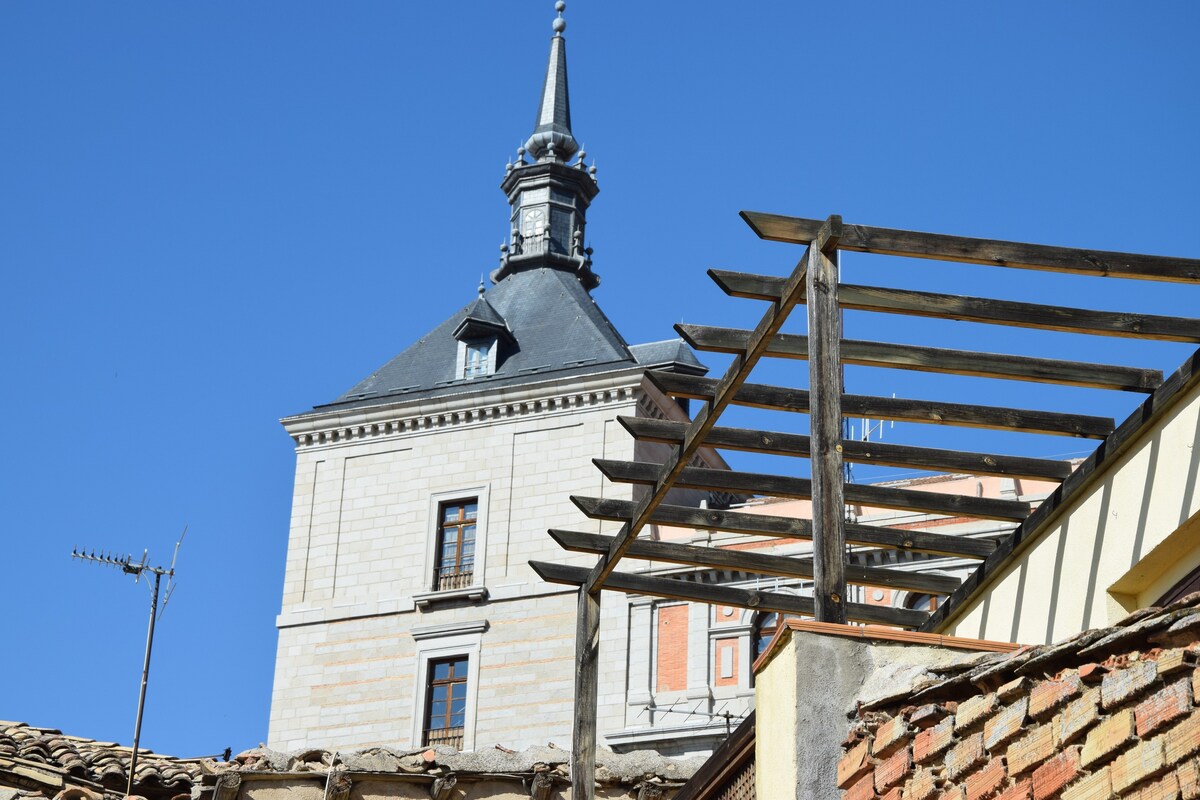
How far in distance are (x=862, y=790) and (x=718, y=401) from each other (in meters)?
2.76

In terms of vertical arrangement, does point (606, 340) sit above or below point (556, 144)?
below

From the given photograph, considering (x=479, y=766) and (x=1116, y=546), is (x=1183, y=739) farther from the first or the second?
(x=479, y=766)

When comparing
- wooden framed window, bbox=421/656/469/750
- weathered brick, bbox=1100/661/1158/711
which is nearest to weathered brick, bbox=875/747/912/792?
weathered brick, bbox=1100/661/1158/711

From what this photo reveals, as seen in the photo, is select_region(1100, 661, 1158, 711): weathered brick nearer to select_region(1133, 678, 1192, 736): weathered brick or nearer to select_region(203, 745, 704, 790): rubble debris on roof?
select_region(1133, 678, 1192, 736): weathered brick

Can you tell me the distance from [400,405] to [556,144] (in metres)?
12.4

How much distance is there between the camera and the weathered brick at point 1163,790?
5.42 metres

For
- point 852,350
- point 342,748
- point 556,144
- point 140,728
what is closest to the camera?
point 852,350

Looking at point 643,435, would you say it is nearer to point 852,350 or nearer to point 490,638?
point 852,350

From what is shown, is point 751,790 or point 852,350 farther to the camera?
point 852,350

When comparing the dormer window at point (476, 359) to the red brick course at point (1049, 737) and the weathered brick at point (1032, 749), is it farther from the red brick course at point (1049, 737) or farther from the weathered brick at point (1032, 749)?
the weathered brick at point (1032, 749)

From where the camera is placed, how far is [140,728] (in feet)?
53.5

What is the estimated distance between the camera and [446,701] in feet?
111

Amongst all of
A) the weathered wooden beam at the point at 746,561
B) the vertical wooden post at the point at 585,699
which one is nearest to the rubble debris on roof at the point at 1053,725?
the weathered wooden beam at the point at 746,561

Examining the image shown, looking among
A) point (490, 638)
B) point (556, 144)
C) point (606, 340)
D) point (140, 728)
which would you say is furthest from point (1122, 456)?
point (556, 144)
